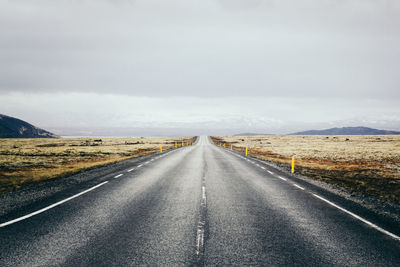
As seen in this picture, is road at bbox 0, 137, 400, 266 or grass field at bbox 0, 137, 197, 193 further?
grass field at bbox 0, 137, 197, 193

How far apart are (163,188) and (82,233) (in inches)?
189

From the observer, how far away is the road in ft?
13.6

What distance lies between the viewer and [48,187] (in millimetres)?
9977

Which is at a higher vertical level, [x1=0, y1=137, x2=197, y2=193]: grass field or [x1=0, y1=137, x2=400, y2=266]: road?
[x1=0, y1=137, x2=400, y2=266]: road

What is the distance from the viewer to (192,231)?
529 centimetres

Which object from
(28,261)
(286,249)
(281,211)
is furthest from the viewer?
(281,211)

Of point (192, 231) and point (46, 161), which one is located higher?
point (192, 231)

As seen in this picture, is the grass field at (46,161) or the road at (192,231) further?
the grass field at (46,161)

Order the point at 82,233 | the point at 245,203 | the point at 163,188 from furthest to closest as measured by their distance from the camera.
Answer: the point at 163,188
the point at 245,203
the point at 82,233

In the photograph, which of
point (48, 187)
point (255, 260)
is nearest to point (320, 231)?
point (255, 260)

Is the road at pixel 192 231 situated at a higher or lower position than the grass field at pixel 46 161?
higher

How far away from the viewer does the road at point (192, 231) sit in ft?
13.6

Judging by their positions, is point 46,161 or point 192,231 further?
point 46,161

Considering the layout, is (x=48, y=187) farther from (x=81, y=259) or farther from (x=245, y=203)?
(x=245, y=203)
